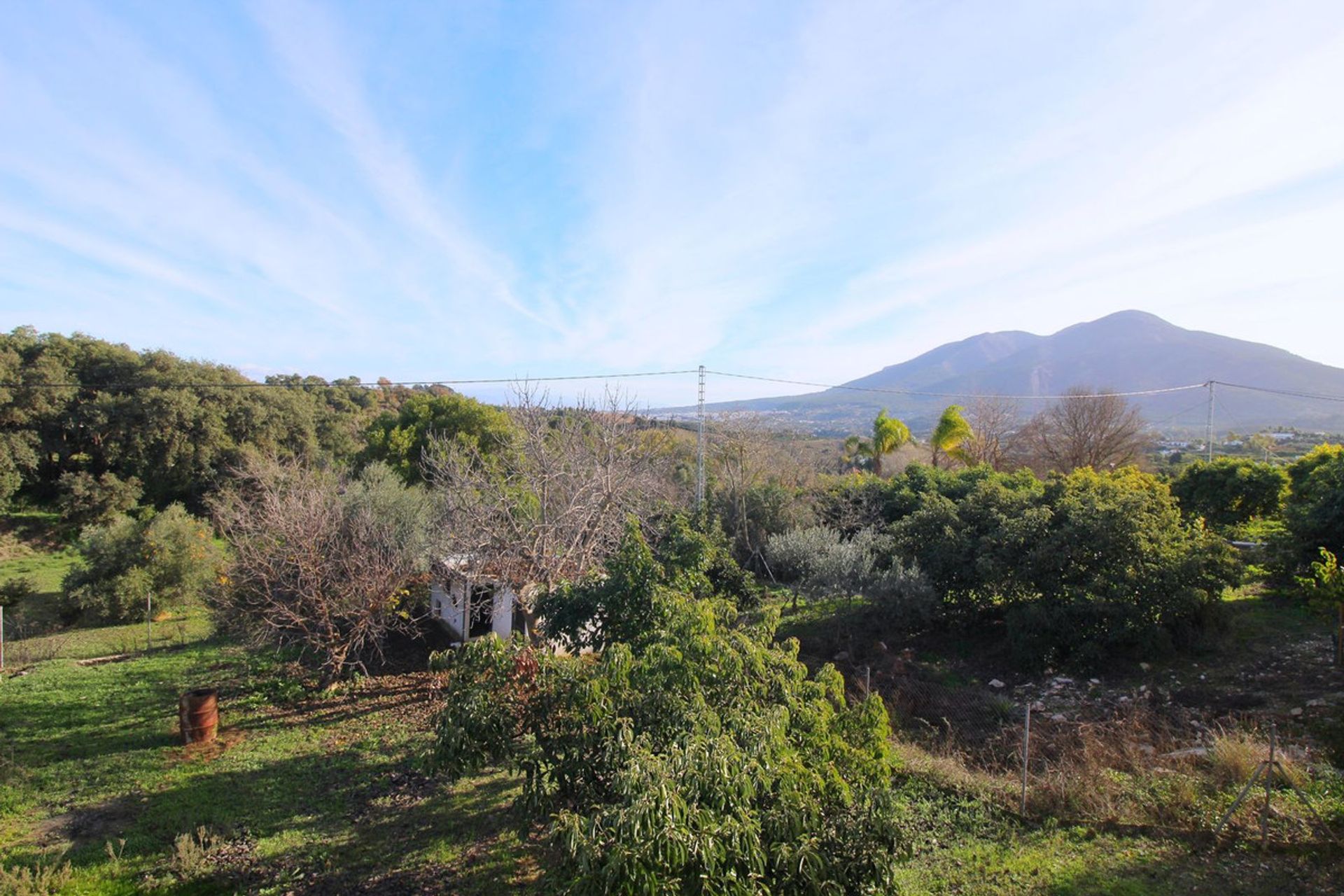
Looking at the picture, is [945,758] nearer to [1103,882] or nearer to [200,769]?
[1103,882]

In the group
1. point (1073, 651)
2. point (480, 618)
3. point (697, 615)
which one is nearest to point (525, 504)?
point (480, 618)

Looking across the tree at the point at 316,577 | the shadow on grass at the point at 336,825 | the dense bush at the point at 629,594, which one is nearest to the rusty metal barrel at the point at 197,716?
the shadow on grass at the point at 336,825

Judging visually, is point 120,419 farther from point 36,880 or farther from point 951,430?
point 951,430

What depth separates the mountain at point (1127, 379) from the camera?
7006 centimetres

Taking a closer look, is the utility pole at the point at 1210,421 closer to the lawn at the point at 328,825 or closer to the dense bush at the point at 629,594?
the lawn at the point at 328,825

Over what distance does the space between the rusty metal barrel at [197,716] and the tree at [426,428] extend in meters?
13.5

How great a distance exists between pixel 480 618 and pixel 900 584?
24.9 feet

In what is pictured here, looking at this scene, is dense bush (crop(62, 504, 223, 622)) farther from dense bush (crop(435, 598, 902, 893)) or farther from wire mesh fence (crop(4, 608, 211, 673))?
dense bush (crop(435, 598, 902, 893))

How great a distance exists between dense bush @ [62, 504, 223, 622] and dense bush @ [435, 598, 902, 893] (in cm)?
1363

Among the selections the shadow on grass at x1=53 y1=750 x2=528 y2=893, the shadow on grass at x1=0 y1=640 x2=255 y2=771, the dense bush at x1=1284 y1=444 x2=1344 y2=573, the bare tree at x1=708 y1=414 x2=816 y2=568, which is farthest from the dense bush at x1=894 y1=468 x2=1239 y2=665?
the shadow on grass at x1=0 y1=640 x2=255 y2=771

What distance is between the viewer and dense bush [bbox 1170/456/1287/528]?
1448 centimetres

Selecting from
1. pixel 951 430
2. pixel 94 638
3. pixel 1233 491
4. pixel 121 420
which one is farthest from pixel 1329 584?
pixel 121 420

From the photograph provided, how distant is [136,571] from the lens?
14.5 metres

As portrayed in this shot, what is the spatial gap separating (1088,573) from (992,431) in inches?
764
